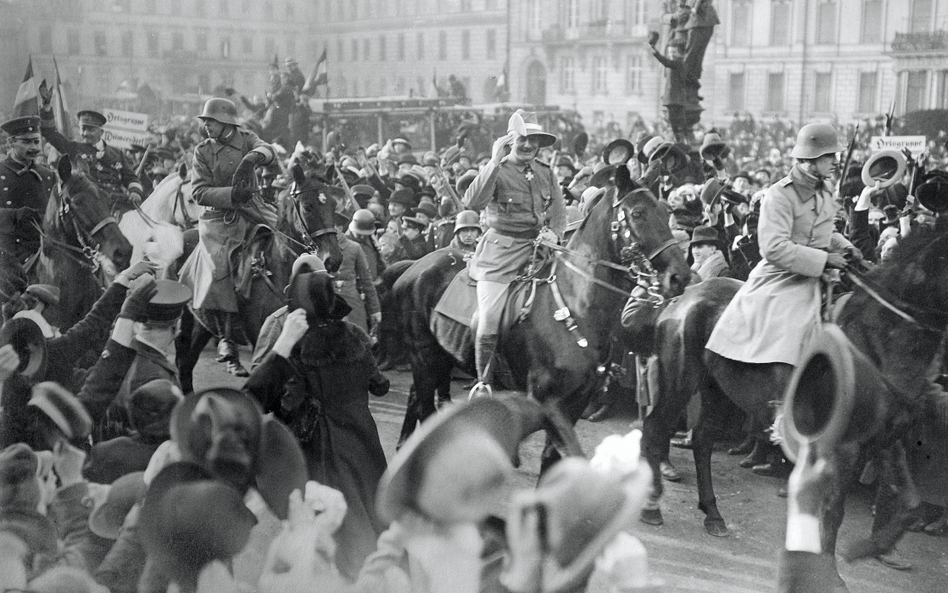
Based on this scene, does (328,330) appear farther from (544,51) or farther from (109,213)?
(544,51)

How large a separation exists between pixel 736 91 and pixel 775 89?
1.20m

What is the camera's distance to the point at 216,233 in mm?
7770

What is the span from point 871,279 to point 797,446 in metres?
1.36

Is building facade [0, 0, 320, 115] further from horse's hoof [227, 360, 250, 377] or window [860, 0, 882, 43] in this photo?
window [860, 0, 882, 43]

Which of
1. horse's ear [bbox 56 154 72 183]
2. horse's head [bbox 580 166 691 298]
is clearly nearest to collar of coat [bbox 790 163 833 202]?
horse's head [bbox 580 166 691 298]

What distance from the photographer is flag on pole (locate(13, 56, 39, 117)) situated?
229 inches

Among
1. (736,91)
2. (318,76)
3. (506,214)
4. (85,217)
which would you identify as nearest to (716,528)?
(506,214)

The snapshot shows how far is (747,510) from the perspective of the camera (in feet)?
23.2

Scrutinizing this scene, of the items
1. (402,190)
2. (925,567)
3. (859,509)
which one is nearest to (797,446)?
(925,567)

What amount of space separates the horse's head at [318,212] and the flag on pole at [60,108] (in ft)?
5.94

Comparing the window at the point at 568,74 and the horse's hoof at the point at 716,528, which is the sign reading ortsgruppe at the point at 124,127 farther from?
the horse's hoof at the point at 716,528

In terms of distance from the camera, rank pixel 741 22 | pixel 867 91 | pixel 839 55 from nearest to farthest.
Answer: pixel 839 55 → pixel 867 91 → pixel 741 22

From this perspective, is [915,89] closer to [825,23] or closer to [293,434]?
[825,23]

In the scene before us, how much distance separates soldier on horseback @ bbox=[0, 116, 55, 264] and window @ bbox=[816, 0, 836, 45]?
17.5ft
